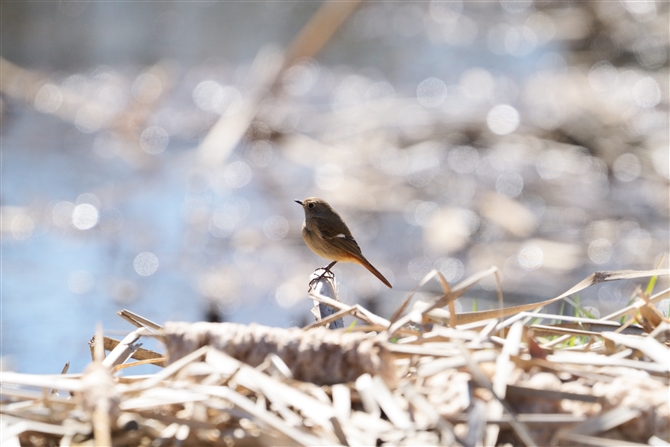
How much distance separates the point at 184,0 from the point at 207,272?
1070cm

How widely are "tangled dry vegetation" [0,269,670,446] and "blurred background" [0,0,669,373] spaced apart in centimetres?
470

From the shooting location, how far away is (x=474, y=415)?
5.86ft

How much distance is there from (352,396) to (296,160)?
9967 mm

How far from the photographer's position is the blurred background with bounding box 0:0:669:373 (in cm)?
905

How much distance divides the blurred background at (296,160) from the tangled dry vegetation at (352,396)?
4.70 metres

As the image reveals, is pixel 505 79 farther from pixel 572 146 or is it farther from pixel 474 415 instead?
pixel 474 415

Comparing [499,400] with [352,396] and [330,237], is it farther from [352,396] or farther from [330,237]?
[330,237]

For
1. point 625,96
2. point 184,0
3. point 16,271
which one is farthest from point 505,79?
point 16,271

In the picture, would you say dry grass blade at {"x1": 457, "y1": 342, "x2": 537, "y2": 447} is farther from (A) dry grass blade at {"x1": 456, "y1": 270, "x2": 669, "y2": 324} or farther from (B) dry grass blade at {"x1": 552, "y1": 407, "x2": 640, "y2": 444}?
(A) dry grass blade at {"x1": 456, "y1": 270, "x2": 669, "y2": 324}

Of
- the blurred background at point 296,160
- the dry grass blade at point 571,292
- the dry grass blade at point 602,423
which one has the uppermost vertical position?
the blurred background at point 296,160

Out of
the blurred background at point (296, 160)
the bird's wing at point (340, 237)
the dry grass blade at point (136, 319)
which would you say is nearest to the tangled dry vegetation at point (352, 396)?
the dry grass blade at point (136, 319)

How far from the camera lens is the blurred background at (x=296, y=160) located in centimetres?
905

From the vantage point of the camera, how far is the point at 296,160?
11867mm

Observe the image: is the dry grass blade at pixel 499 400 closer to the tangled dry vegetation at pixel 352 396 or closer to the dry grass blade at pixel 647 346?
the tangled dry vegetation at pixel 352 396
